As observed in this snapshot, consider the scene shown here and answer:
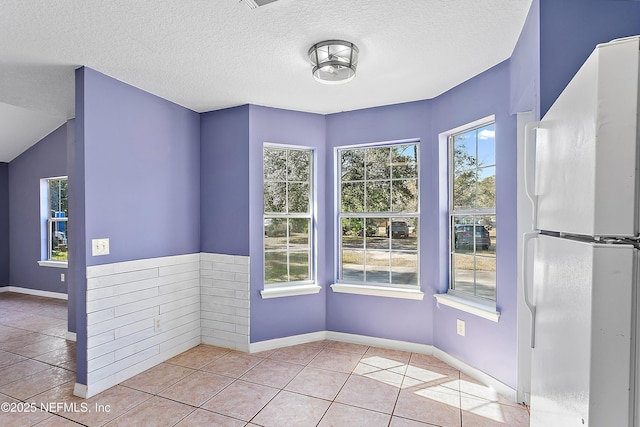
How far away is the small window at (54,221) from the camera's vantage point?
564 cm

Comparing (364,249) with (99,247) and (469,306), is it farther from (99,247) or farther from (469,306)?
(99,247)

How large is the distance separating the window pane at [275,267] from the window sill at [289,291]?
0.38 feet

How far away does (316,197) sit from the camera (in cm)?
368

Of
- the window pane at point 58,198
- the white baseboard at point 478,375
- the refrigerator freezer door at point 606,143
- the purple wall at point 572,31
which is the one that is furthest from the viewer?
the window pane at point 58,198

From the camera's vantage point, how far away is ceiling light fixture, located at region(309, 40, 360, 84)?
2.20 metres

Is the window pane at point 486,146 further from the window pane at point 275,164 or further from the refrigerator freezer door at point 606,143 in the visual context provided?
the refrigerator freezer door at point 606,143

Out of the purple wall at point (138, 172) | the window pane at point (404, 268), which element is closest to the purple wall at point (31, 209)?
the purple wall at point (138, 172)

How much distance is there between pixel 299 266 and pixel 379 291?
89cm

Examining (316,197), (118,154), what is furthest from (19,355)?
(316,197)

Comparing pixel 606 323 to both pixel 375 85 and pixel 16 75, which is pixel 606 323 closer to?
pixel 375 85

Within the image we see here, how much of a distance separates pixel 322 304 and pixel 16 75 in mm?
3353

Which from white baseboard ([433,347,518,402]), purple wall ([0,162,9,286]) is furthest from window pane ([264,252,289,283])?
purple wall ([0,162,9,286])

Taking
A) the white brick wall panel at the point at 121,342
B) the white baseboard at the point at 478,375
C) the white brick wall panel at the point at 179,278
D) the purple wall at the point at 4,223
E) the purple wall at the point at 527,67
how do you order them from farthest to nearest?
the purple wall at the point at 4,223, the white brick wall panel at the point at 179,278, the white brick wall panel at the point at 121,342, the white baseboard at the point at 478,375, the purple wall at the point at 527,67

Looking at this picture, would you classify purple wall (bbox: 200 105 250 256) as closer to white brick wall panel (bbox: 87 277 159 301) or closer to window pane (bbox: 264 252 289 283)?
window pane (bbox: 264 252 289 283)
